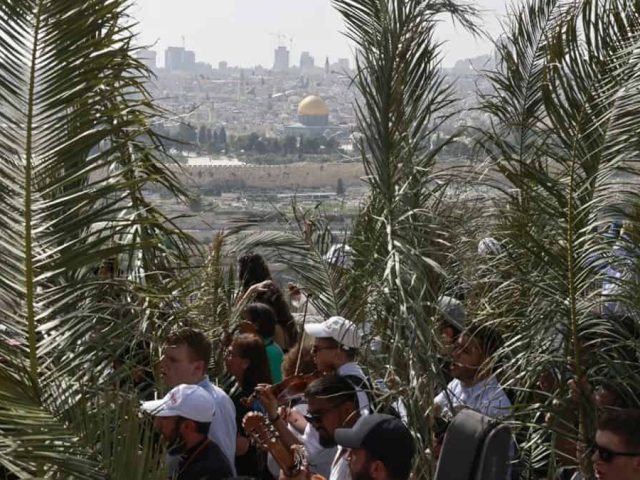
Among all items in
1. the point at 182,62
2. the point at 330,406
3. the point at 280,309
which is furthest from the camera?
the point at 182,62

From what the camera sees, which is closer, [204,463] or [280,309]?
[204,463]

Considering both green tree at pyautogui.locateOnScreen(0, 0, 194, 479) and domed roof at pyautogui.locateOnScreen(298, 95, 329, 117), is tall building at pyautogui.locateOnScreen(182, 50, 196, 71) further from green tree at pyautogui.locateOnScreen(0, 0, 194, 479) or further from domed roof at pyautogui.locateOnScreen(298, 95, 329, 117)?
green tree at pyautogui.locateOnScreen(0, 0, 194, 479)

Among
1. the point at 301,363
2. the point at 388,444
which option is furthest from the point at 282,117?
the point at 388,444

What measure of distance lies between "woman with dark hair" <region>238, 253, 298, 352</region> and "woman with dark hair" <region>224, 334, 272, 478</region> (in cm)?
122

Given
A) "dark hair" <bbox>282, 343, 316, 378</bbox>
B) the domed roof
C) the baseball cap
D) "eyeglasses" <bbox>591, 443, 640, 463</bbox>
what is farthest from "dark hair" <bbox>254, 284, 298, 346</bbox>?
the domed roof

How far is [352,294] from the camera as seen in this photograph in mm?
6914

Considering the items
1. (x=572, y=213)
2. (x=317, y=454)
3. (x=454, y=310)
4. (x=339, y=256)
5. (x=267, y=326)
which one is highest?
(x=572, y=213)

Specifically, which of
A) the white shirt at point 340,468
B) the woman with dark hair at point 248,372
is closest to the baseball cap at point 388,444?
the white shirt at point 340,468

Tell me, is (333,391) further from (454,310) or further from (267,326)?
(267,326)

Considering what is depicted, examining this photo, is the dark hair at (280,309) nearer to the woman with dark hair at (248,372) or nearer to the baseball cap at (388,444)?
the woman with dark hair at (248,372)

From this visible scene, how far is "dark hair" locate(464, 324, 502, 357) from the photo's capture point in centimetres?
632

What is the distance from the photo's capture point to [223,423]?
240 inches

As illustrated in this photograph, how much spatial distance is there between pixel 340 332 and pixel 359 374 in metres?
0.25

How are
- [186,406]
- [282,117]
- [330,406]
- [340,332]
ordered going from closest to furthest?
[186,406], [330,406], [340,332], [282,117]
